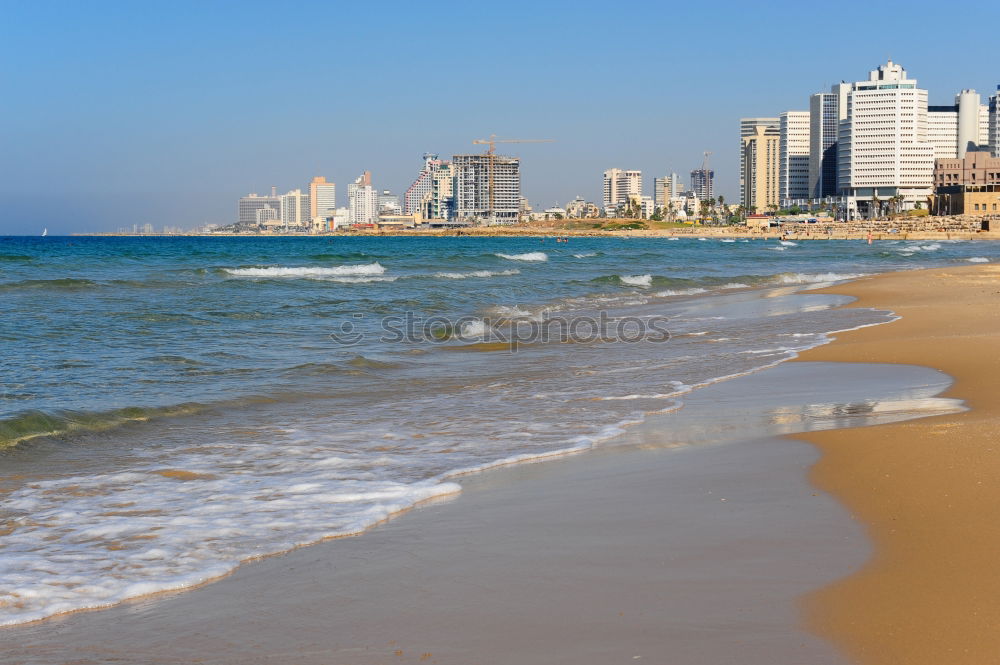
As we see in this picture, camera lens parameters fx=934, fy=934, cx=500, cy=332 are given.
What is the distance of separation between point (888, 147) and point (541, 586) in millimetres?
205382

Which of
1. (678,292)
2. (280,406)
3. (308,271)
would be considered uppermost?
(308,271)

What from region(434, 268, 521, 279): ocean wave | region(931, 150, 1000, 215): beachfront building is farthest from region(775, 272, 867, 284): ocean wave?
region(931, 150, 1000, 215): beachfront building

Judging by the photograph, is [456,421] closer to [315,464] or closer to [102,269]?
[315,464]

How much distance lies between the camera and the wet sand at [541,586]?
10.4ft

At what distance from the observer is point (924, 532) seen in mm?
4078

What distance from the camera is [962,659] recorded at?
2.86 metres

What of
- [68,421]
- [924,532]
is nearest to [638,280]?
[68,421]

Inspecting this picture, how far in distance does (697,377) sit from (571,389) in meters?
1.47

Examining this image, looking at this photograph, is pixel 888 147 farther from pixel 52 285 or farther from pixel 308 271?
pixel 52 285

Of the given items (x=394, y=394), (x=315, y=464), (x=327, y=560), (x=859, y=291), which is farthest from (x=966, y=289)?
(x=327, y=560)

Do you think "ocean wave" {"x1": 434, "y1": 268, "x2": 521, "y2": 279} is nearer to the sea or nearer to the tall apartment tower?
the sea

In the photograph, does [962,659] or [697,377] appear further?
[697,377]

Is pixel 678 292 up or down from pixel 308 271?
down

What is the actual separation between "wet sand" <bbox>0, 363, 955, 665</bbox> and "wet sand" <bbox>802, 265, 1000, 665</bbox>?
132 mm
